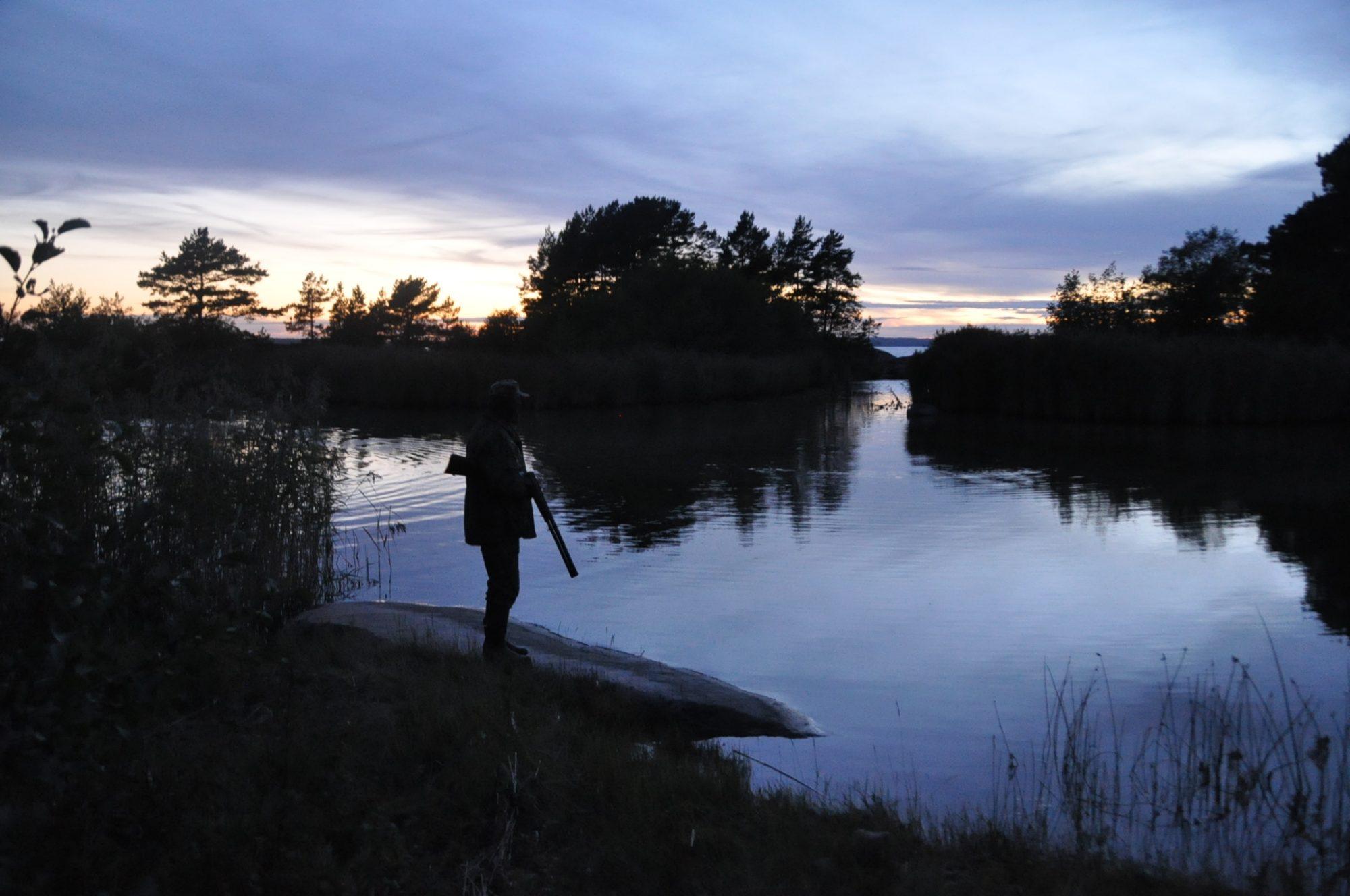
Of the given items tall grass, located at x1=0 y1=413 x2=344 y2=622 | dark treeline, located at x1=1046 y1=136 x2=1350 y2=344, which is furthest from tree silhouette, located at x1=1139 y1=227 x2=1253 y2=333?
tall grass, located at x1=0 y1=413 x2=344 y2=622

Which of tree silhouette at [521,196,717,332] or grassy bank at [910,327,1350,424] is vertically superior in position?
tree silhouette at [521,196,717,332]

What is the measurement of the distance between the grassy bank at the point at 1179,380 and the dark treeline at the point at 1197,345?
0.14ft

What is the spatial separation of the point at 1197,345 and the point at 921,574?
27.2m

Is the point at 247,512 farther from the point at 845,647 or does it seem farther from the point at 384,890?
the point at 384,890

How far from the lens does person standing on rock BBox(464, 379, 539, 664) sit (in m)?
7.55

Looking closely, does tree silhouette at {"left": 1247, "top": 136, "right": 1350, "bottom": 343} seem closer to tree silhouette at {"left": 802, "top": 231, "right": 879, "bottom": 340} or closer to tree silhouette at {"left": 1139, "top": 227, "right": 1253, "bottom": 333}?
tree silhouette at {"left": 1139, "top": 227, "right": 1253, "bottom": 333}

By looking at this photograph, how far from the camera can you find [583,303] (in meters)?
66.3

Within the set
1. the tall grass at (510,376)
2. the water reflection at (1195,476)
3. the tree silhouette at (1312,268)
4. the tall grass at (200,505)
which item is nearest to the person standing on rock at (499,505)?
the tall grass at (200,505)

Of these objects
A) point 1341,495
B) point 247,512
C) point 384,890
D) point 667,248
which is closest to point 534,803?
point 384,890

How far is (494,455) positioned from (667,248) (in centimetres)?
7576

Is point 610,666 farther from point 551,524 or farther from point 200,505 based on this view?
point 200,505

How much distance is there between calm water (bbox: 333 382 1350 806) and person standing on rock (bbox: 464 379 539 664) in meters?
1.68

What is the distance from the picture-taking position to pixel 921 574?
40.6ft

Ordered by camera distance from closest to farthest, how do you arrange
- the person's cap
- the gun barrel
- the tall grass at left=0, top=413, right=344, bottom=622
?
the tall grass at left=0, top=413, right=344, bottom=622 < the gun barrel < the person's cap
